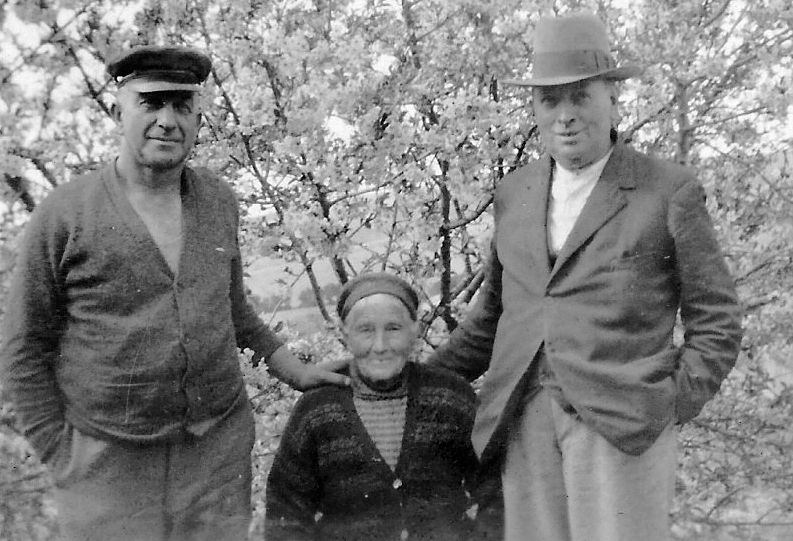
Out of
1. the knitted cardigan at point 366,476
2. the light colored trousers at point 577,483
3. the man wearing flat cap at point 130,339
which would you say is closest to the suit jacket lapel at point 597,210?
the light colored trousers at point 577,483

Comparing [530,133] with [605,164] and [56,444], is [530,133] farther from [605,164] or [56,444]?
[56,444]

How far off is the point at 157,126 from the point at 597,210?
1.10 m

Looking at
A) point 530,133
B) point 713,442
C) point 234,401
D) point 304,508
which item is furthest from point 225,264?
point 713,442

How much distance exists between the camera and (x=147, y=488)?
2.17 m

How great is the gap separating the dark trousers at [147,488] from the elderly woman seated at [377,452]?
0.25 m

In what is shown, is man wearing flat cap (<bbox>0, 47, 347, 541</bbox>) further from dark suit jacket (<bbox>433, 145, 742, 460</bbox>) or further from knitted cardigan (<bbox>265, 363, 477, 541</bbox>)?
dark suit jacket (<bbox>433, 145, 742, 460</bbox>)

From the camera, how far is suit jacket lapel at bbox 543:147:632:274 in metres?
2.19

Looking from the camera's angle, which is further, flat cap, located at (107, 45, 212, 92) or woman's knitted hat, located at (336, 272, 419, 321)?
woman's knitted hat, located at (336, 272, 419, 321)

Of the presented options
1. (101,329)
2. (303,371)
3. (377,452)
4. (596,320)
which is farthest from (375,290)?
(101,329)

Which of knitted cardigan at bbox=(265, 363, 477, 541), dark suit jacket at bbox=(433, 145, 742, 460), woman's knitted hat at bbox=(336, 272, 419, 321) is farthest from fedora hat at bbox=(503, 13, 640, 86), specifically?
knitted cardigan at bbox=(265, 363, 477, 541)

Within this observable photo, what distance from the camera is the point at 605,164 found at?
7.43 ft

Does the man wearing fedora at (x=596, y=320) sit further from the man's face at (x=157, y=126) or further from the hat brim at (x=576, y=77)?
the man's face at (x=157, y=126)

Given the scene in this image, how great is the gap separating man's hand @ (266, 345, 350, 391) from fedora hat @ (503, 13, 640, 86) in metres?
0.97

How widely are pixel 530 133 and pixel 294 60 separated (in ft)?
3.07
